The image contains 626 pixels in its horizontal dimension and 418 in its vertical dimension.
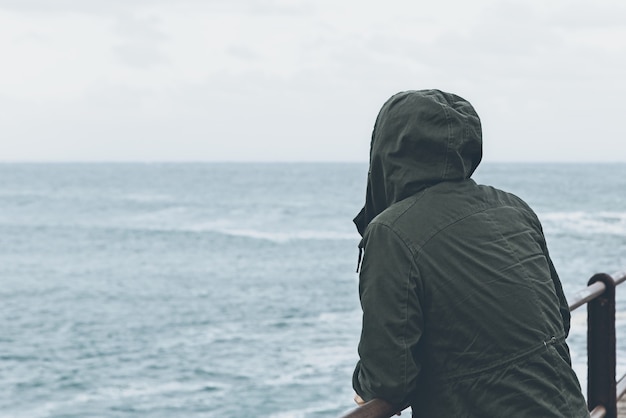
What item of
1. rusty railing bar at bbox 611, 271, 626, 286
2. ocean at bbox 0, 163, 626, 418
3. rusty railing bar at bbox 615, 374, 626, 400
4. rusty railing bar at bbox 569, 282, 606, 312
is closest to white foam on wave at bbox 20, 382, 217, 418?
ocean at bbox 0, 163, 626, 418

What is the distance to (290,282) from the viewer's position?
118ft

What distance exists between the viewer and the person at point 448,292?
1841 millimetres

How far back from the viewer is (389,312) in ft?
6.00

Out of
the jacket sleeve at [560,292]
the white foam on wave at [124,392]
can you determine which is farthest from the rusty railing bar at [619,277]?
the white foam on wave at [124,392]

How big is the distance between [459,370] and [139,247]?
5094 cm

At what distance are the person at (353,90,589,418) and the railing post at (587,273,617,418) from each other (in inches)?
66.3

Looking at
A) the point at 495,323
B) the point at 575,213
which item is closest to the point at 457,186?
the point at 495,323

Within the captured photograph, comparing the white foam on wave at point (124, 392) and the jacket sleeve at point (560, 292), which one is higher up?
the jacket sleeve at point (560, 292)

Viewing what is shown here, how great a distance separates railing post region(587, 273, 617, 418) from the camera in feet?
11.8

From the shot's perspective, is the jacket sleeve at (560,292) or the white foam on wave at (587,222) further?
the white foam on wave at (587,222)

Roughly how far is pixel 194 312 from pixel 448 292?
1144 inches

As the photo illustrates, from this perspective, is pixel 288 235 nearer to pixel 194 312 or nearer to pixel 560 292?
pixel 194 312

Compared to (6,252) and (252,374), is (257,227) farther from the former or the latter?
(252,374)

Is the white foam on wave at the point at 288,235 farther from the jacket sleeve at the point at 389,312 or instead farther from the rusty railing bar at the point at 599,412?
the jacket sleeve at the point at 389,312
